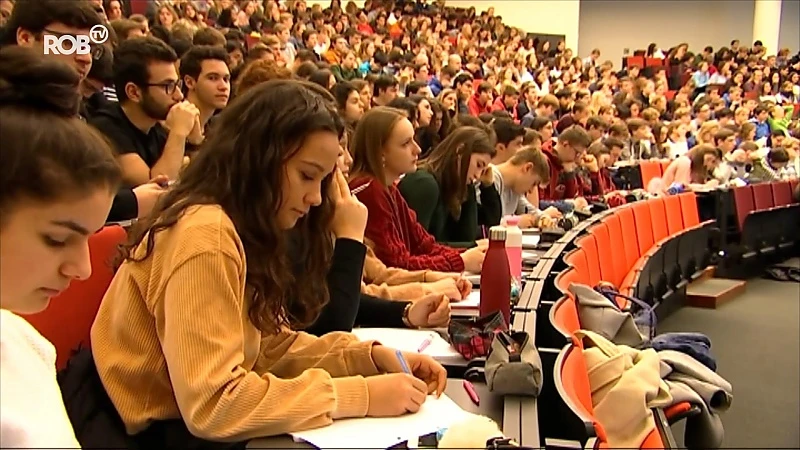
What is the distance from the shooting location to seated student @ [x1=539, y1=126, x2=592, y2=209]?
18.5ft

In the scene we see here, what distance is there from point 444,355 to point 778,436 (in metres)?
2.30

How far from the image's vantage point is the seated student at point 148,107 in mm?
2766

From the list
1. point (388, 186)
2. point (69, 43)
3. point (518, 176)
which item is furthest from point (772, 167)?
point (69, 43)

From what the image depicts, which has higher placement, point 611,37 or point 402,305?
point 611,37

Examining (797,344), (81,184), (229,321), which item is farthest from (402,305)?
(797,344)

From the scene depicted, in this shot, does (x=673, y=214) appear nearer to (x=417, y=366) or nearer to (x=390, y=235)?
(x=390, y=235)

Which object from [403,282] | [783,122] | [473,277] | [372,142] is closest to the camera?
[403,282]

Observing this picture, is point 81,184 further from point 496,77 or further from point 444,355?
point 496,77

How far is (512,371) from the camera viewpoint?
151cm

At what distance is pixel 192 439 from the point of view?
1276 millimetres

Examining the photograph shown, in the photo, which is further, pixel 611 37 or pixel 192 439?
pixel 611 37

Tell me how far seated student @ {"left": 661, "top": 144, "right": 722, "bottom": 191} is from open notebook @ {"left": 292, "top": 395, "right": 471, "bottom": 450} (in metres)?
6.37

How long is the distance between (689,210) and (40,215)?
5872 mm

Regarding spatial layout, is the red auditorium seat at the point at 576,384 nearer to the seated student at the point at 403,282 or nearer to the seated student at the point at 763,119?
the seated student at the point at 403,282
